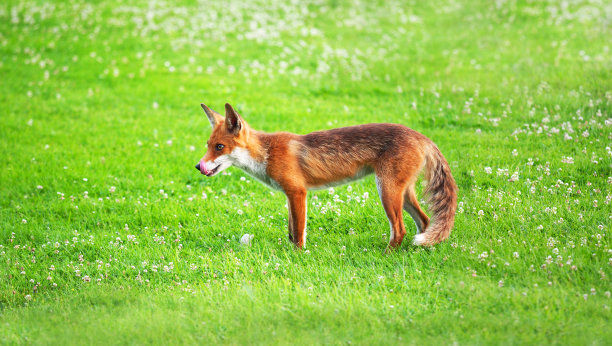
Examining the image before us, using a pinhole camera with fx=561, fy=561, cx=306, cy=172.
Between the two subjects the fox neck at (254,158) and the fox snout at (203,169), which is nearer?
the fox snout at (203,169)

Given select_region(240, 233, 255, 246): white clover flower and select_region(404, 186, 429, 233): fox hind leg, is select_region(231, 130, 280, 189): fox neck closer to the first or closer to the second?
select_region(240, 233, 255, 246): white clover flower

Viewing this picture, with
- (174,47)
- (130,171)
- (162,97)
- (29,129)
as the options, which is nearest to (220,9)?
(174,47)

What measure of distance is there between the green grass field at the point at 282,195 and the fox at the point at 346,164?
418 millimetres

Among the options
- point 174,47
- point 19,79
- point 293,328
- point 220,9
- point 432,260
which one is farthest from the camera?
point 220,9

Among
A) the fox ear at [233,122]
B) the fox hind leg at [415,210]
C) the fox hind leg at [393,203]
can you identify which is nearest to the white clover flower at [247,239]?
the fox ear at [233,122]

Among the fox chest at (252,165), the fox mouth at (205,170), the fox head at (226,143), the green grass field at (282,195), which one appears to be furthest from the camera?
the fox chest at (252,165)

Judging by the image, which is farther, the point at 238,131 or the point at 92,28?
the point at 92,28

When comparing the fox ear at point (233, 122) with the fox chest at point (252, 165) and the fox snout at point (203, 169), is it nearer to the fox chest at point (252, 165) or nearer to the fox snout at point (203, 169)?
the fox chest at point (252, 165)

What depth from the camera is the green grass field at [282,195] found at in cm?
564

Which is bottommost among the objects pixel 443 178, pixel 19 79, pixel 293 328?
pixel 19 79

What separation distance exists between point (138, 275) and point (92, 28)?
47.9 feet

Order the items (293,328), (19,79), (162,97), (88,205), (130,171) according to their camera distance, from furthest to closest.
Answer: (19,79) < (162,97) < (130,171) < (88,205) < (293,328)

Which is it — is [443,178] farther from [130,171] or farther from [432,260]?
[130,171]

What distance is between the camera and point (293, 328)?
5500 millimetres
